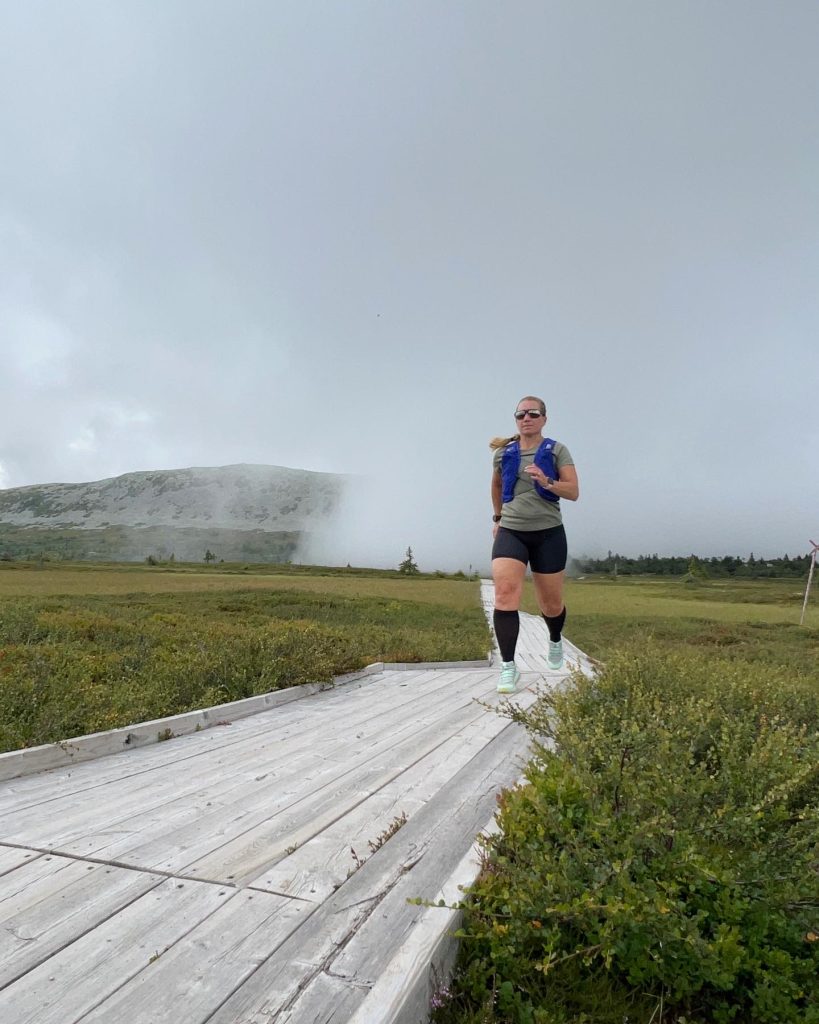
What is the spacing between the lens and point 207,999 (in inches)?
57.9

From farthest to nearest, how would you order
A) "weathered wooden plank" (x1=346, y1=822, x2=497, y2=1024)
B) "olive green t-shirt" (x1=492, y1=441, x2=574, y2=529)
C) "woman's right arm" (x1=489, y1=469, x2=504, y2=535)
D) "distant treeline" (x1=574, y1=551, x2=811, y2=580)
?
1. "distant treeline" (x1=574, y1=551, x2=811, y2=580)
2. "woman's right arm" (x1=489, y1=469, x2=504, y2=535)
3. "olive green t-shirt" (x1=492, y1=441, x2=574, y2=529)
4. "weathered wooden plank" (x1=346, y1=822, x2=497, y2=1024)

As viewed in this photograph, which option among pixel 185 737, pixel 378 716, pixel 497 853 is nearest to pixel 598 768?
pixel 497 853

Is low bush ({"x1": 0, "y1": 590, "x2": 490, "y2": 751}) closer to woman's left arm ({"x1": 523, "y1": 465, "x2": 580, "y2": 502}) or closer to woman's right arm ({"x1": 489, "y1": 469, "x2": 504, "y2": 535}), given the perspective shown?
woman's right arm ({"x1": 489, "y1": 469, "x2": 504, "y2": 535})

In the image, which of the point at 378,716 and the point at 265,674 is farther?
the point at 265,674

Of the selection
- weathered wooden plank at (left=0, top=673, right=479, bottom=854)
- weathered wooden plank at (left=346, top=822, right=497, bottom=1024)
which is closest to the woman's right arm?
weathered wooden plank at (left=0, top=673, right=479, bottom=854)

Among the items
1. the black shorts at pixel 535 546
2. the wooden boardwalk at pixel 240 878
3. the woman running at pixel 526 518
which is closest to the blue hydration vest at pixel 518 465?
the woman running at pixel 526 518

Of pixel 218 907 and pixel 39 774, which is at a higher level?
pixel 218 907

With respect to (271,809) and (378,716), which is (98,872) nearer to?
(271,809)

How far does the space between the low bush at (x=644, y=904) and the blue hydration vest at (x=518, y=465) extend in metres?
3.37

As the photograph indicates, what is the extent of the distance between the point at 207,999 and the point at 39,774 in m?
2.57

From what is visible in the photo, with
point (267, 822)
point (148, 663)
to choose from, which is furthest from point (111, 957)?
point (148, 663)

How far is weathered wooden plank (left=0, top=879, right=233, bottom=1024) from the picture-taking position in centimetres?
143

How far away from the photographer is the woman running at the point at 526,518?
543cm

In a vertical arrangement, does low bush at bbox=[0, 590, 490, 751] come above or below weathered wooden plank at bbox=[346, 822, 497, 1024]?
below
